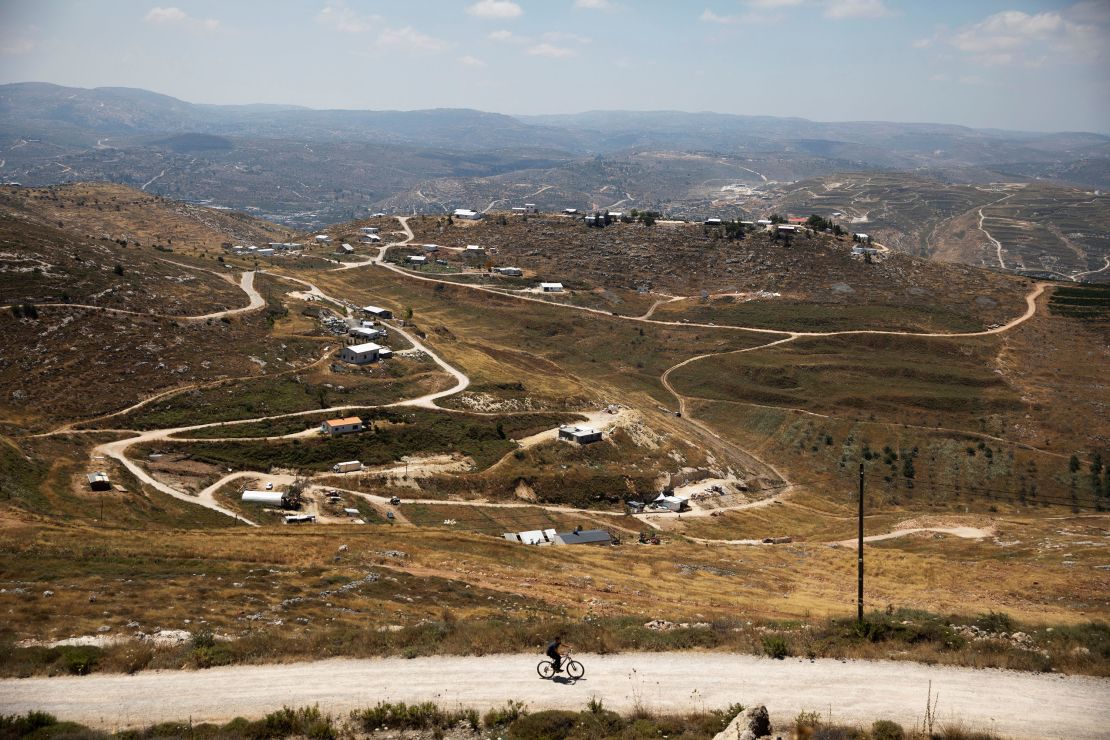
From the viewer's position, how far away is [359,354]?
100250 millimetres

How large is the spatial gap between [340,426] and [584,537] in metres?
31.0

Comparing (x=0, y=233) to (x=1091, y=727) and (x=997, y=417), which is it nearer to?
(x=1091, y=727)

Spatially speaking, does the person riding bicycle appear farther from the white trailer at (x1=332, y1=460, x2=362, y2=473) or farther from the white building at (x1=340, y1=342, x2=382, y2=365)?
the white building at (x1=340, y1=342, x2=382, y2=365)

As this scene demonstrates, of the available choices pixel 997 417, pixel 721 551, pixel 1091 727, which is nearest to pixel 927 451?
pixel 997 417

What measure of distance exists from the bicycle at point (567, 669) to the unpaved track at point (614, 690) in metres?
0.37

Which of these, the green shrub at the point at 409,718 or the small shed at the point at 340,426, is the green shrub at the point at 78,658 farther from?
the small shed at the point at 340,426

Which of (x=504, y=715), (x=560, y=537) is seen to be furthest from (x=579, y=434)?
(x=504, y=715)

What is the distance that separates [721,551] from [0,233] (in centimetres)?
11183

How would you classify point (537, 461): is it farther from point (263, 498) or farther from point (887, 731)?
point (887, 731)

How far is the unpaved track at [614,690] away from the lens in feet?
78.8

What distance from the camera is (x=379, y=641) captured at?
98.5ft

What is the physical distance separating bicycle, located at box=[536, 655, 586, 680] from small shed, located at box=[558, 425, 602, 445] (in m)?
62.6

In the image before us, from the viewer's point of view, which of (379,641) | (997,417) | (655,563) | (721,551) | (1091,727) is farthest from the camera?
(997,417)

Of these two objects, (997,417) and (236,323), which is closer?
(236,323)
